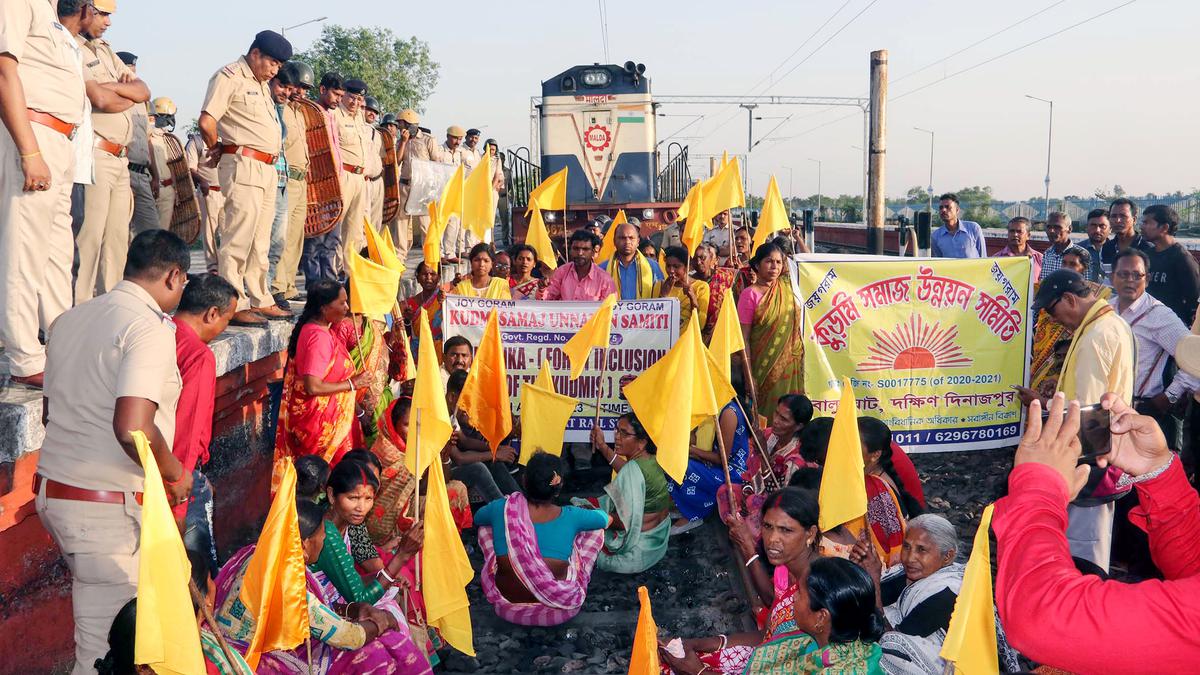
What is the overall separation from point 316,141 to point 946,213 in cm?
597

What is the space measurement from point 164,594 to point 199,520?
166 cm

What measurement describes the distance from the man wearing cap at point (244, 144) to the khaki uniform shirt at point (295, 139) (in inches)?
35.9

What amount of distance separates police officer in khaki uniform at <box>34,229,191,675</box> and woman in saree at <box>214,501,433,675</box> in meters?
0.35

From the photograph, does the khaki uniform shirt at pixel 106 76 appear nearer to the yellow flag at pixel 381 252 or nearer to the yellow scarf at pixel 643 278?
the yellow flag at pixel 381 252

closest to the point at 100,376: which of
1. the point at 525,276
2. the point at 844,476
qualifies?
the point at 844,476

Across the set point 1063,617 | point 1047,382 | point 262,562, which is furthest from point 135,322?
point 1047,382

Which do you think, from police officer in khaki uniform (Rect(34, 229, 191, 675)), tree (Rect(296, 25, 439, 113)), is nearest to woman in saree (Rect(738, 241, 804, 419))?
police officer in khaki uniform (Rect(34, 229, 191, 675))

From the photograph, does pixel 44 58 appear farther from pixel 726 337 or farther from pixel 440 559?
pixel 726 337

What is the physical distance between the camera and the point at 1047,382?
646 cm

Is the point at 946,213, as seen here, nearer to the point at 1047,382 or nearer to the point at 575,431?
the point at 1047,382

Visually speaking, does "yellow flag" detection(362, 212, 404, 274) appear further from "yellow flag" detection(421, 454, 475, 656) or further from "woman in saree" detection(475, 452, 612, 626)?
"yellow flag" detection(421, 454, 475, 656)

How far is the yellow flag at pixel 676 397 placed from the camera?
4.76 meters

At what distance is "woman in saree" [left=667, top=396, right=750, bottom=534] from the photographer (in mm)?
6332

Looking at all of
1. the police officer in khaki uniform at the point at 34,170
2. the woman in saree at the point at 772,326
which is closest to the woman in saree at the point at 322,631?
the police officer in khaki uniform at the point at 34,170
